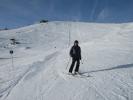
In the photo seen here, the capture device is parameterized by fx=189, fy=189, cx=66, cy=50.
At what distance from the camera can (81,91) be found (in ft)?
25.5

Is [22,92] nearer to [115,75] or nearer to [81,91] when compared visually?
[81,91]

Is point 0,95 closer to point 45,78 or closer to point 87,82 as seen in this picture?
point 45,78

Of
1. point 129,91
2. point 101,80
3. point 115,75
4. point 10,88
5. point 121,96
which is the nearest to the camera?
point 121,96

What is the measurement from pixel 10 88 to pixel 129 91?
5.23m

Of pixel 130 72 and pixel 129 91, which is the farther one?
pixel 130 72

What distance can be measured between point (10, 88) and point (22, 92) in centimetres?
100

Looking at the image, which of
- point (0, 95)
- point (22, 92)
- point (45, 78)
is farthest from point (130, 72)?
point (0, 95)

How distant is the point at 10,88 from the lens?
872cm

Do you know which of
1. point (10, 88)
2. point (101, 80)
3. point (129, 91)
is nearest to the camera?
point (129, 91)

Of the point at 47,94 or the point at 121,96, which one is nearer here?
the point at 121,96

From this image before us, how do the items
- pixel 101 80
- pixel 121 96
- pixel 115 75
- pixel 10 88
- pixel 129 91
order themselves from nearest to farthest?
pixel 121 96, pixel 129 91, pixel 10 88, pixel 101 80, pixel 115 75

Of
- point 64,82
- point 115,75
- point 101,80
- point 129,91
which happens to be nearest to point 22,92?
point 64,82

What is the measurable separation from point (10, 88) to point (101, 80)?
4.34m

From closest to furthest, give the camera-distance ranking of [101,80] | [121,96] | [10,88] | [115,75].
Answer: [121,96], [10,88], [101,80], [115,75]
